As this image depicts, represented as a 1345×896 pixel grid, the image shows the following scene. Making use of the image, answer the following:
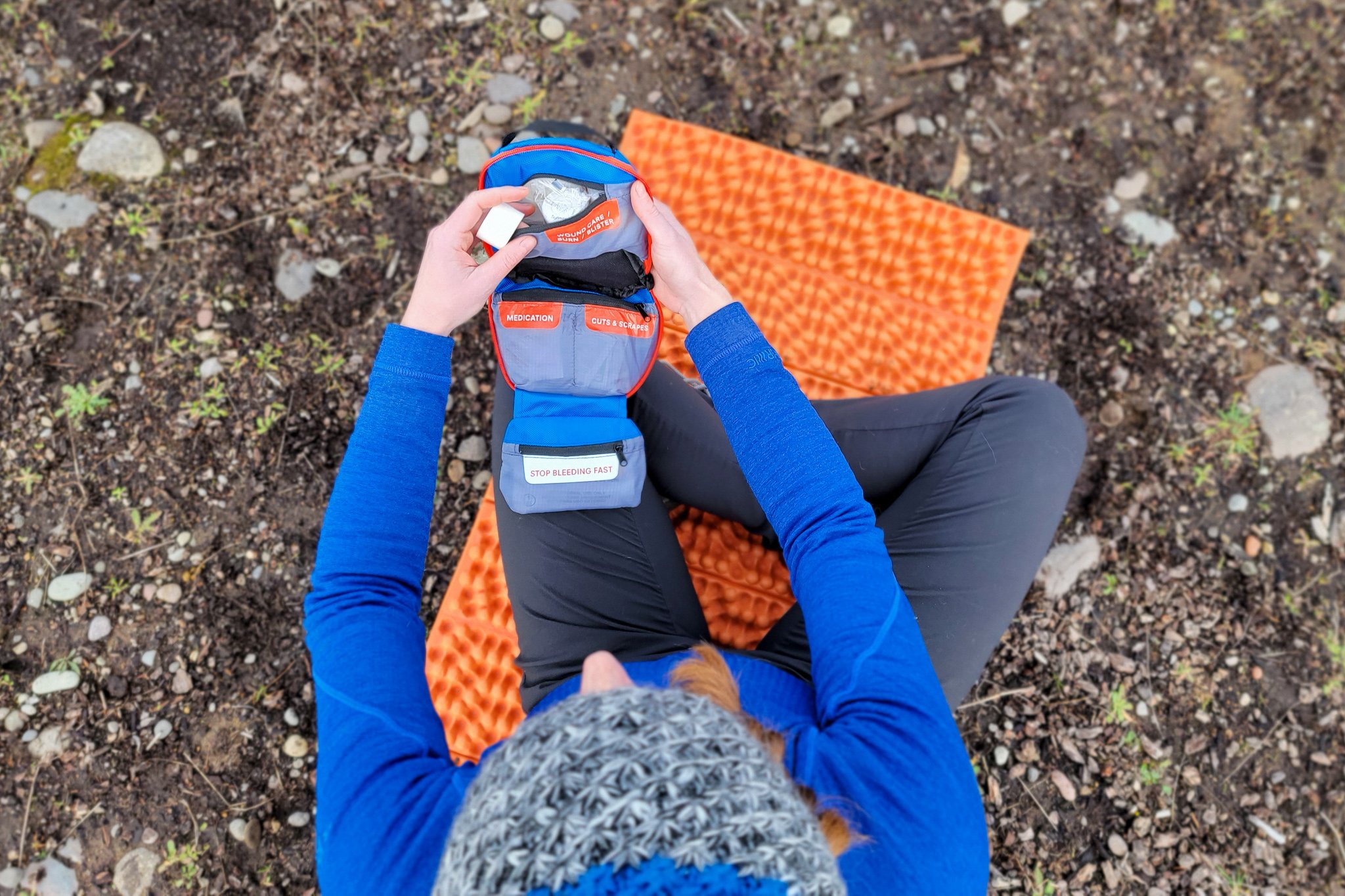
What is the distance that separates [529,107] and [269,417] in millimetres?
1527

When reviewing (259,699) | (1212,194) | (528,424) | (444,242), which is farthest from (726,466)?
(1212,194)

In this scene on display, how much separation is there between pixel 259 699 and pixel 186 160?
2004 mm

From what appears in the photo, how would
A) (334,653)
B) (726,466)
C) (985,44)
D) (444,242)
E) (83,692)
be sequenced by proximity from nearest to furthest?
(334,653) < (444,242) < (726,466) < (83,692) < (985,44)

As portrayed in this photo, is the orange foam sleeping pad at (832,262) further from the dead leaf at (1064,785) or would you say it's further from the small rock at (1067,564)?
the dead leaf at (1064,785)

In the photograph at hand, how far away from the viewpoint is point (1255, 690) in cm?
266

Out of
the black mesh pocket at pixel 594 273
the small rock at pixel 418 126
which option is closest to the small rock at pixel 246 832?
the black mesh pocket at pixel 594 273


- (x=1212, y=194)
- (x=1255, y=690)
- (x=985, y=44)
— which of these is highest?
(x=985, y=44)

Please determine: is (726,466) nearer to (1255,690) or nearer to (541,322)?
(541,322)

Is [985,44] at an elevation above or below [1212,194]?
above

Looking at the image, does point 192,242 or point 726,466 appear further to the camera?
point 192,242

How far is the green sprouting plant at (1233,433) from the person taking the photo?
9.14 feet

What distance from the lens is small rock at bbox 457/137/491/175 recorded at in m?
2.83

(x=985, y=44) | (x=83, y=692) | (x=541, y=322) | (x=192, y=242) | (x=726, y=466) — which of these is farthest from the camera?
(x=985, y=44)

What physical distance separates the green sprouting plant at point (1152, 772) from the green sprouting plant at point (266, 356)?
3419 millimetres
